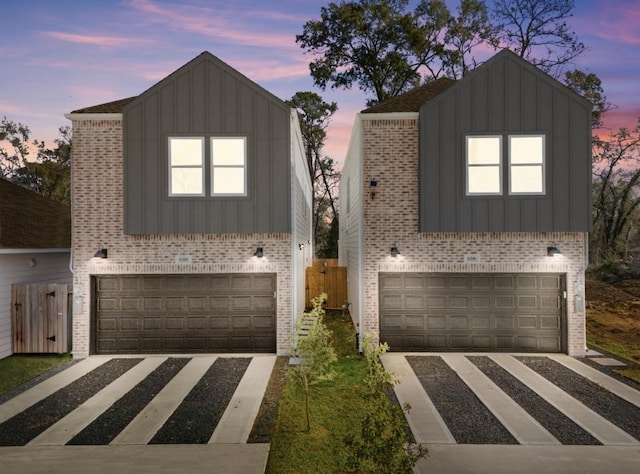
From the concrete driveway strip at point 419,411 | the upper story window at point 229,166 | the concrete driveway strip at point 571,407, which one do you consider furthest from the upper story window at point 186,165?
the concrete driveway strip at point 571,407

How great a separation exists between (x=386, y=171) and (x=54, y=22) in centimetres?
1627

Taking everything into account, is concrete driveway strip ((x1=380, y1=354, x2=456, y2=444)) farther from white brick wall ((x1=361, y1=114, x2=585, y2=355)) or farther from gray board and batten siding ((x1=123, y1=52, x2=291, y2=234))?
gray board and batten siding ((x1=123, y1=52, x2=291, y2=234))

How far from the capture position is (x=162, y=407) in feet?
22.5

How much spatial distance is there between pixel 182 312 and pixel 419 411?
693cm

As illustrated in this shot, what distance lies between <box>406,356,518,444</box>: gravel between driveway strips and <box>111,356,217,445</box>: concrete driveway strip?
4.99 meters

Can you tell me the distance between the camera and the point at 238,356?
10.1 meters

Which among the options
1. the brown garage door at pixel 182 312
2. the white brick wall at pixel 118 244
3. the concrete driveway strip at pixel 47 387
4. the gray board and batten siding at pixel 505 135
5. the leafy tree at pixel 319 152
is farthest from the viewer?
the leafy tree at pixel 319 152

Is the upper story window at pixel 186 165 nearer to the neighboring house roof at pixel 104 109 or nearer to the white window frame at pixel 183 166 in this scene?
the white window frame at pixel 183 166

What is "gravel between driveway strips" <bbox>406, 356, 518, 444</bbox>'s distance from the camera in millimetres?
5730

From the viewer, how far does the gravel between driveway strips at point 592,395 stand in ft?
20.7

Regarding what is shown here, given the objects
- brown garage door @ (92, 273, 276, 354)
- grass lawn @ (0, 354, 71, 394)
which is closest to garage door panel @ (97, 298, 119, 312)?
brown garage door @ (92, 273, 276, 354)

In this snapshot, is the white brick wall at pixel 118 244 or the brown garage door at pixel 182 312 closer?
the white brick wall at pixel 118 244

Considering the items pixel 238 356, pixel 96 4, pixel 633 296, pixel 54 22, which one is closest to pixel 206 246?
pixel 238 356

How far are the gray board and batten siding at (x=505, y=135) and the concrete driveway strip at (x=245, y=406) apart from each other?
5774mm
